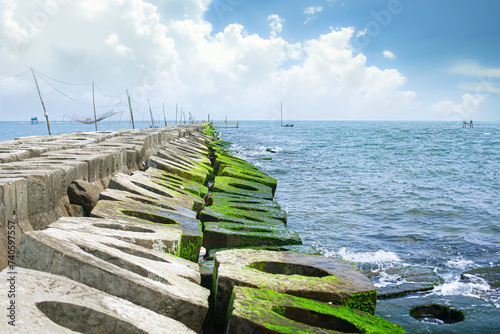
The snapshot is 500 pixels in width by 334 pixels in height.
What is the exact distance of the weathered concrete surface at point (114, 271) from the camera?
2494mm

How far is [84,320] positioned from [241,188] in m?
6.88

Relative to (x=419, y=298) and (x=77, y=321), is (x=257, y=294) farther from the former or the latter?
(x=419, y=298)

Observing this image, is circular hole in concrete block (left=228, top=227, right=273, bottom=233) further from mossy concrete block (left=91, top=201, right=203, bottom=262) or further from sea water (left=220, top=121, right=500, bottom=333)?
sea water (left=220, top=121, right=500, bottom=333)

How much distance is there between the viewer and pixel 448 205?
12.7m

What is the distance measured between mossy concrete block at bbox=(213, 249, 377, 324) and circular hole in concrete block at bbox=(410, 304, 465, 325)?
1758 millimetres

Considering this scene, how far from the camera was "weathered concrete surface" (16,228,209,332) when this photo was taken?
8.18 ft

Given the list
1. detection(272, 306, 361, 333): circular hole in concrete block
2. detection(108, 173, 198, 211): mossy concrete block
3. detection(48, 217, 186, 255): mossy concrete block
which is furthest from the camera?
detection(108, 173, 198, 211): mossy concrete block

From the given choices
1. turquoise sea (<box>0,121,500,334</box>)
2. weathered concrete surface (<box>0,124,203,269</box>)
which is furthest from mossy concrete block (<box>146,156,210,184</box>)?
turquoise sea (<box>0,121,500,334</box>)

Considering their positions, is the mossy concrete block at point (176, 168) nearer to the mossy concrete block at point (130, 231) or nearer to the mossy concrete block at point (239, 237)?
the mossy concrete block at point (239, 237)

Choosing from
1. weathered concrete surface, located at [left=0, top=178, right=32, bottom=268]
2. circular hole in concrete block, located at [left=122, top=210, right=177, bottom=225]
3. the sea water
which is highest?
weathered concrete surface, located at [left=0, top=178, right=32, bottom=268]

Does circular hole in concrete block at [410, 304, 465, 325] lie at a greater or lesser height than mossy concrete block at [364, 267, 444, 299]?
lesser

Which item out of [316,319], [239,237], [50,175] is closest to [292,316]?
[316,319]

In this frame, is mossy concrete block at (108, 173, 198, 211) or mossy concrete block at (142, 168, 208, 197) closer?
mossy concrete block at (108, 173, 198, 211)

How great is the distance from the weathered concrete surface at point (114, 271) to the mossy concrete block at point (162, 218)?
988mm
